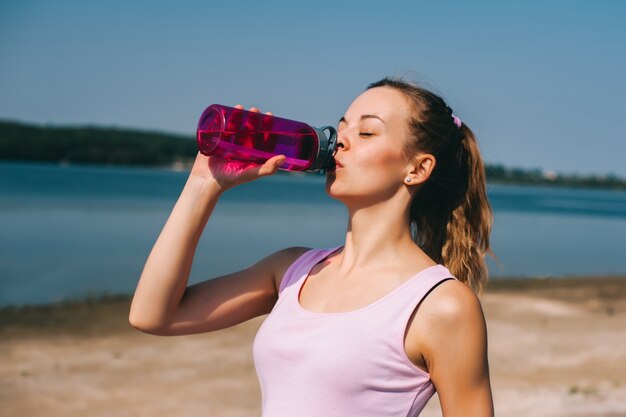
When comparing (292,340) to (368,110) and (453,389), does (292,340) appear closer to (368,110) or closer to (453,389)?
(453,389)

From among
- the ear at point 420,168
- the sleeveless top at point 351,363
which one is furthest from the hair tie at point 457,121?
the sleeveless top at point 351,363

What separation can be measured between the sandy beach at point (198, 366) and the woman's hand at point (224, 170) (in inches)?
190

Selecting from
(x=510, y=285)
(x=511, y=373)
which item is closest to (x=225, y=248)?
→ (x=510, y=285)

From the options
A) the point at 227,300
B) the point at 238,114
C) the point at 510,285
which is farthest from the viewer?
the point at 510,285

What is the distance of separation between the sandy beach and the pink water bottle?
4.80 meters

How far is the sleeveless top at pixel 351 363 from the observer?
84.4 inches

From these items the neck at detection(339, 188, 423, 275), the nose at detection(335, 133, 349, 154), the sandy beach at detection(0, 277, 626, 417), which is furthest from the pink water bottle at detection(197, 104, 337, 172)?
the sandy beach at detection(0, 277, 626, 417)

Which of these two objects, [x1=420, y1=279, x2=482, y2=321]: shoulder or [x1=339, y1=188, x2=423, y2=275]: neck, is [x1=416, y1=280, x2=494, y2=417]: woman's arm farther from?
[x1=339, y1=188, x2=423, y2=275]: neck

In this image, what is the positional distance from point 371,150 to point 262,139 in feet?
1.17

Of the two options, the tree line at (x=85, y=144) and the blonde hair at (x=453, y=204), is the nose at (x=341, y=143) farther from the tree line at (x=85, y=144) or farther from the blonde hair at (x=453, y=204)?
the tree line at (x=85, y=144)

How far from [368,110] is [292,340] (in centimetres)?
78

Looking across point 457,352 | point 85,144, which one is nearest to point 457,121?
point 457,352

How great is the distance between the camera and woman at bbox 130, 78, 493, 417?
2.14 m

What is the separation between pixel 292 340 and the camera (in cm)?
221
